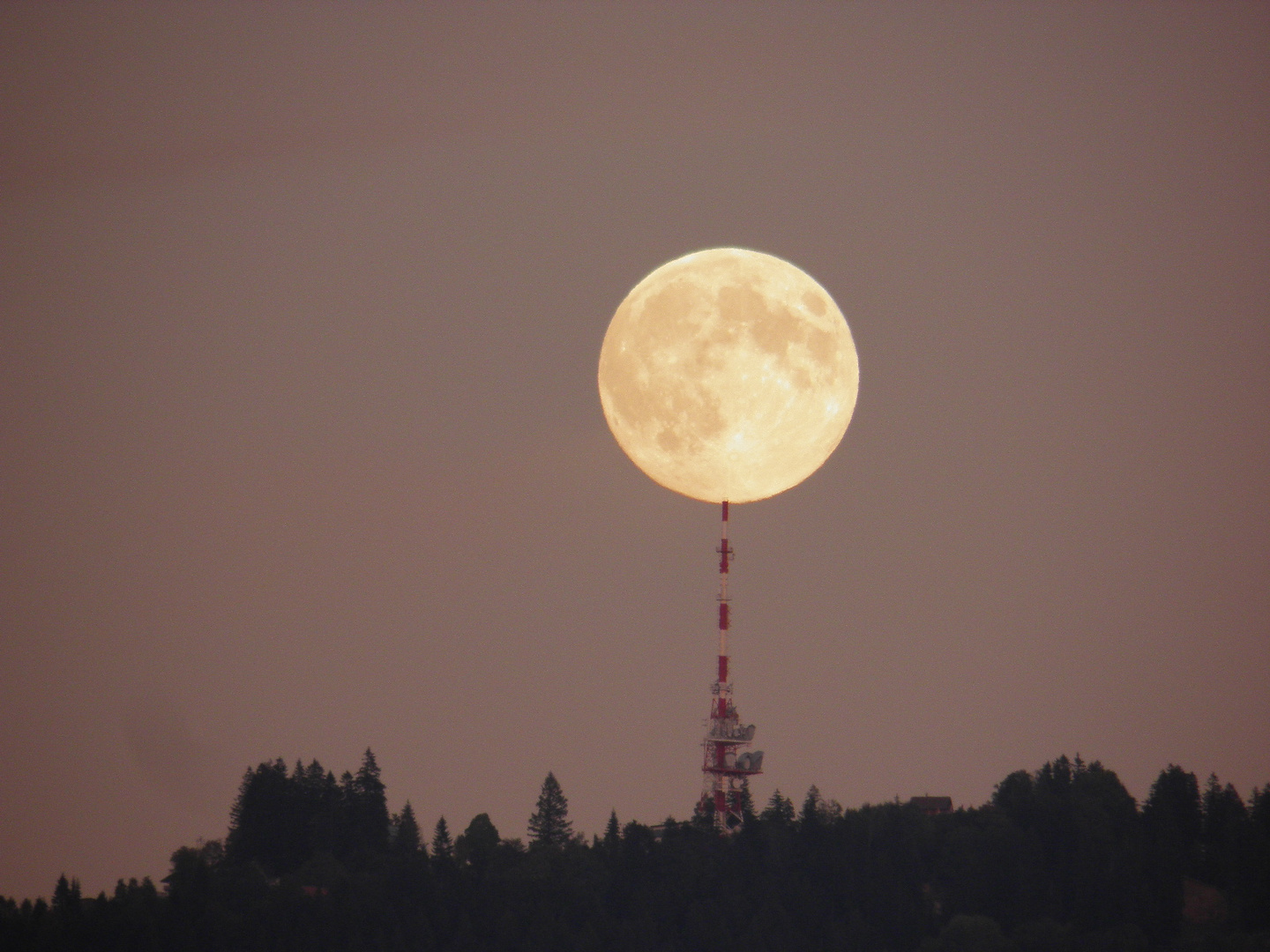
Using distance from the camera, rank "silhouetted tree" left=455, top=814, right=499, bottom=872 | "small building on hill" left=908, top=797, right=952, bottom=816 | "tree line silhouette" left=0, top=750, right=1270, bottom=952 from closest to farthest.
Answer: "tree line silhouette" left=0, top=750, right=1270, bottom=952
"silhouetted tree" left=455, top=814, right=499, bottom=872
"small building on hill" left=908, top=797, right=952, bottom=816

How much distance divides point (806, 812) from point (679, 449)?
950 inches

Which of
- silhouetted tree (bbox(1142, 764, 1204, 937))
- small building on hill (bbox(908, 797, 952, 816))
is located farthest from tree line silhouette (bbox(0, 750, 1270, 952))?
small building on hill (bbox(908, 797, 952, 816))

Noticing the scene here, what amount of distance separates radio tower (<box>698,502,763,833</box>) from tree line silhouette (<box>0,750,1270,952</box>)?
384 cm

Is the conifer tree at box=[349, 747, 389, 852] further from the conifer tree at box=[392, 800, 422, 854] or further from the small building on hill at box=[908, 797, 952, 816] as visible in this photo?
the small building on hill at box=[908, 797, 952, 816]

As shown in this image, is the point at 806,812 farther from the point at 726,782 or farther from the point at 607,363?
the point at 607,363

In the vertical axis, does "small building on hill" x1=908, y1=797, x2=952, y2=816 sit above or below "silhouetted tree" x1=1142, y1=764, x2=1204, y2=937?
above

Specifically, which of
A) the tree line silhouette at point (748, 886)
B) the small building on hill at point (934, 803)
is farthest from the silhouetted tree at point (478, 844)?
the small building on hill at point (934, 803)

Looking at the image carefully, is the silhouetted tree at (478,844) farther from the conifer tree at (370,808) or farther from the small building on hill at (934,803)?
the small building on hill at (934,803)

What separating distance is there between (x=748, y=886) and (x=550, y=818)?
64.8ft

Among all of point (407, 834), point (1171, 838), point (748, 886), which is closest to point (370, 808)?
point (407, 834)

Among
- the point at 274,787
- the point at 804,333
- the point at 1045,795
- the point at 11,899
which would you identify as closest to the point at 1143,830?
the point at 1045,795

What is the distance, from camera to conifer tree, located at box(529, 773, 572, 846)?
455 feet

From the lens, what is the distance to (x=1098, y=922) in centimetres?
12494

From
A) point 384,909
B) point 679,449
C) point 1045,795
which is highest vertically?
point 679,449
